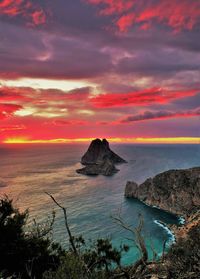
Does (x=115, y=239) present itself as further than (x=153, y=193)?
No

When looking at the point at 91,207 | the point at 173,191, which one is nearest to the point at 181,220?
the point at 173,191

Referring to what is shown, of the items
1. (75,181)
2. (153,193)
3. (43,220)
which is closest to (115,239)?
(43,220)

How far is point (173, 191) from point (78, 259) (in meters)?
88.1

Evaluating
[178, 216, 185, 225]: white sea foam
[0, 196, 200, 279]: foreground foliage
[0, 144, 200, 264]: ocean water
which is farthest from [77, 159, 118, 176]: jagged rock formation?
[0, 196, 200, 279]: foreground foliage

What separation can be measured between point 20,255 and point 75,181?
405ft

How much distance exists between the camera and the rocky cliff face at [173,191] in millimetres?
96062

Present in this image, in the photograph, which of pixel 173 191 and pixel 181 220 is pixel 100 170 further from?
pixel 181 220

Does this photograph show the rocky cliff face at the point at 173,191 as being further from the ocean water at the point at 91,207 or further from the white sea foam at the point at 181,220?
the ocean water at the point at 91,207

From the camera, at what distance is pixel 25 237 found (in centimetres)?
2675

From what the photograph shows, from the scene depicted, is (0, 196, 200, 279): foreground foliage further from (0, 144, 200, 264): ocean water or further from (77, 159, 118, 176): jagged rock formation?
(77, 159, 118, 176): jagged rock formation

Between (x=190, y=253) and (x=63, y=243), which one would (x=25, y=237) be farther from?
(x=63, y=243)

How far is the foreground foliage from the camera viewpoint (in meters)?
16.5

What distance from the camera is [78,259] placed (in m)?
17.7

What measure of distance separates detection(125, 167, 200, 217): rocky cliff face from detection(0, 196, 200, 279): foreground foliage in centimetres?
7191
